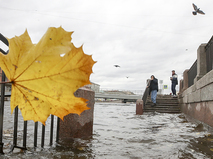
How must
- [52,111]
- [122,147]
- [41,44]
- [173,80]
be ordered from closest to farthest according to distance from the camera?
[41,44] → [52,111] → [122,147] → [173,80]

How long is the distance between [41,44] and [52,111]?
36cm

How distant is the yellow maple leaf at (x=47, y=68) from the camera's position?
83 centimetres

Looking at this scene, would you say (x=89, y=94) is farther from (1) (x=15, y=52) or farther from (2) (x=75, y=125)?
(1) (x=15, y=52)

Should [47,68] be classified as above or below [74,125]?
above

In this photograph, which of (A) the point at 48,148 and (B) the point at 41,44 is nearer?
(B) the point at 41,44

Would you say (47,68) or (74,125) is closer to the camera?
(47,68)

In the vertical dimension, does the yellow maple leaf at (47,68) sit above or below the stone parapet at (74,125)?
above

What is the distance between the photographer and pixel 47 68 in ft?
2.84

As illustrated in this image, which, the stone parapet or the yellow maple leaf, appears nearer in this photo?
the yellow maple leaf

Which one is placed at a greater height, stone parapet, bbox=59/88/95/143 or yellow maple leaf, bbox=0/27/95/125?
yellow maple leaf, bbox=0/27/95/125

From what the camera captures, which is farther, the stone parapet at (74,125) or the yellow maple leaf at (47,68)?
the stone parapet at (74,125)

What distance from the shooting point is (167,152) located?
276cm

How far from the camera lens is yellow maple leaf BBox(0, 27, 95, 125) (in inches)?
32.9

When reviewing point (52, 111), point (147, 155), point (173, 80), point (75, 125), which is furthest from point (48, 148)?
point (173, 80)
